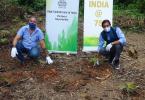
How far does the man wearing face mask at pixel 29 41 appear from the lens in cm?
1111

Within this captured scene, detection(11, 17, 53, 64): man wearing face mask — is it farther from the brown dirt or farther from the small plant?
the small plant

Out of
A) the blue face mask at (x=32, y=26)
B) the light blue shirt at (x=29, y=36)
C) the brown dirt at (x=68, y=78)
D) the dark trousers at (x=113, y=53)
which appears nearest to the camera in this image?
the brown dirt at (x=68, y=78)

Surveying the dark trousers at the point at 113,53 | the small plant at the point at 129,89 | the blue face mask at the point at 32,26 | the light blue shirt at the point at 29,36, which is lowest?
the small plant at the point at 129,89

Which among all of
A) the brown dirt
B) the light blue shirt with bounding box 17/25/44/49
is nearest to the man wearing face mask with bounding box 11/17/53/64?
the light blue shirt with bounding box 17/25/44/49

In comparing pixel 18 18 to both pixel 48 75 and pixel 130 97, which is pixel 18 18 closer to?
pixel 48 75

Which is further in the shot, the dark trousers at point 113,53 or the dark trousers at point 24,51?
the dark trousers at point 24,51

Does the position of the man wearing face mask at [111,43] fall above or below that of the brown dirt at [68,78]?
above

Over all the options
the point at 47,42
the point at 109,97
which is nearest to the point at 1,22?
the point at 47,42

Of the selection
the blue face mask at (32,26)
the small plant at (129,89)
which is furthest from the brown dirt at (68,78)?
the blue face mask at (32,26)

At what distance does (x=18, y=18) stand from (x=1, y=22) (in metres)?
0.69

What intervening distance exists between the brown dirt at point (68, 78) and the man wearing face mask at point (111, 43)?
25 centimetres

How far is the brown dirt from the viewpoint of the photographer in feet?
31.5

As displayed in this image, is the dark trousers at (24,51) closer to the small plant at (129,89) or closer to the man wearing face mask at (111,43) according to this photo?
the man wearing face mask at (111,43)

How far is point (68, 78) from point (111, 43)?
141 centimetres
